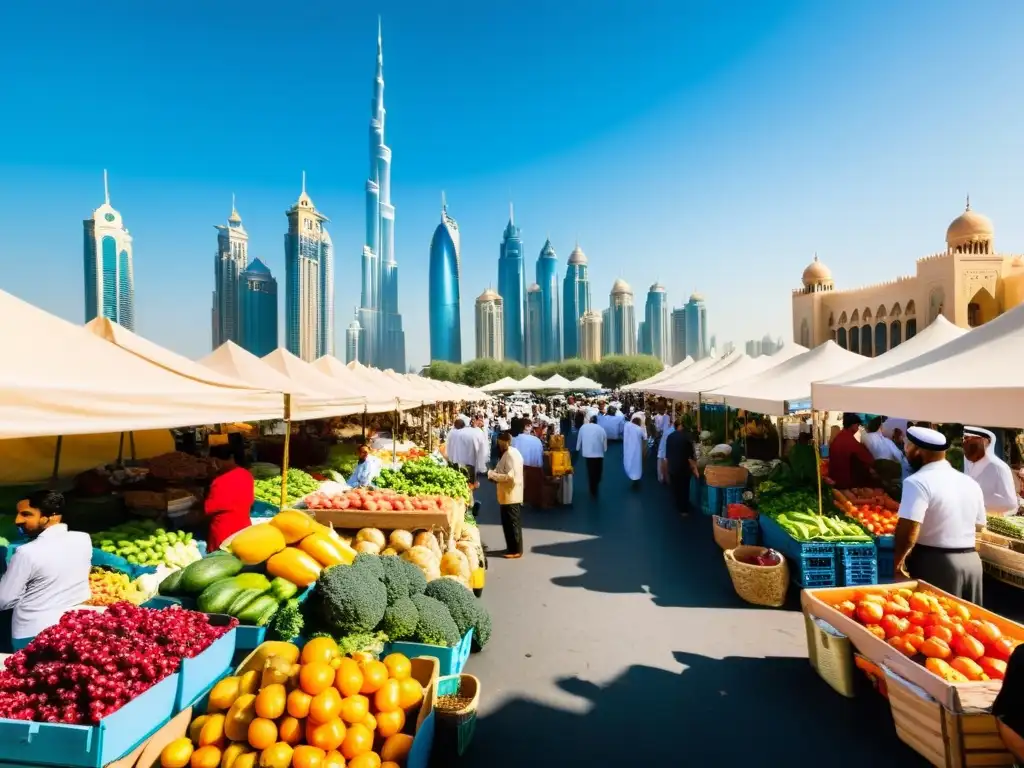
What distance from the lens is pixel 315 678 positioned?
2.52m

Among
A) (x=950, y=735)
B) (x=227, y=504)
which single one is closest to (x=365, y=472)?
(x=227, y=504)

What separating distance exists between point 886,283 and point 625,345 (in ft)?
277

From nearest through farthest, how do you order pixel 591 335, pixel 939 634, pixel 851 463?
pixel 939 634
pixel 851 463
pixel 591 335

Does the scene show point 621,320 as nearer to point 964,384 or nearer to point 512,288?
point 512,288

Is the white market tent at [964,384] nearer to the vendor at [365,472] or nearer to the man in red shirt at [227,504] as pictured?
the man in red shirt at [227,504]

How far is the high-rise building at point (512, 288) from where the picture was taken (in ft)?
436

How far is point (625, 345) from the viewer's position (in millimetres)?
119375

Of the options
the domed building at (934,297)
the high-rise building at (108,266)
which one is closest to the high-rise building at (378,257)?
the high-rise building at (108,266)

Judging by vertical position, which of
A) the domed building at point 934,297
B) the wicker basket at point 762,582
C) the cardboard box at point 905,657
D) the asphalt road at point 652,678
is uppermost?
the domed building at point 934,297

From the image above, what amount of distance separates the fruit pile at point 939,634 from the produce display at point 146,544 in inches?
216

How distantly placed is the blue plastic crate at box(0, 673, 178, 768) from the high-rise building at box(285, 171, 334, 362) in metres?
93.3

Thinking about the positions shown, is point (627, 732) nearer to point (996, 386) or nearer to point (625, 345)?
point (996, 386)

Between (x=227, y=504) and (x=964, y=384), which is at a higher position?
(x=964, y=384)

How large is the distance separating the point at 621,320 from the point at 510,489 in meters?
118
